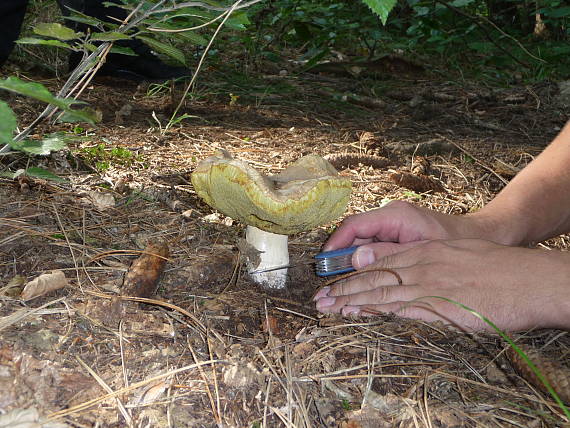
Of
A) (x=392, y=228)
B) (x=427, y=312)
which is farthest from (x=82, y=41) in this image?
(x=427, y=312)

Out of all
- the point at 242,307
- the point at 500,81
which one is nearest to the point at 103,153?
the point at 242,307

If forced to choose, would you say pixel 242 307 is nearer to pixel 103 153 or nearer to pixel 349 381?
pixel 349 381

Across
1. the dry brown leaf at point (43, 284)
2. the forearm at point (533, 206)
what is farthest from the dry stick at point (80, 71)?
the forearm at point (533, 206)

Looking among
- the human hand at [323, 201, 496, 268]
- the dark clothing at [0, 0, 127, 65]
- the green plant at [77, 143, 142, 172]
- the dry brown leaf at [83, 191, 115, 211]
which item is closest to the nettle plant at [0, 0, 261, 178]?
the dry brown leaf at [83, 191, 115, 211]

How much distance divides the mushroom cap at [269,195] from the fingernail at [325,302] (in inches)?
9.9

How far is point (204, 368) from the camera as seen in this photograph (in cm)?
137

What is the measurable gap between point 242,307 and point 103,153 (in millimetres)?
1432

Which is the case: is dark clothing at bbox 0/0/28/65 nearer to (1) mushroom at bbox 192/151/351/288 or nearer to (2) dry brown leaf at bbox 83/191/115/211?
(2) dry brown leaf at bbox 83/191/115/211

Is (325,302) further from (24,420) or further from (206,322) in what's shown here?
(24,420)

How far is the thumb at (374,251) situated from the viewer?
1846mm

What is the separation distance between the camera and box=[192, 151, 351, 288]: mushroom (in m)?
1.51

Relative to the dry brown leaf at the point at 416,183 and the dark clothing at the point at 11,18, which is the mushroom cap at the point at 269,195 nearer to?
the dry brown leaf at the point at 416,183

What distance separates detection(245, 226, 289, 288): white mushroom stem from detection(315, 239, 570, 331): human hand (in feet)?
0.71

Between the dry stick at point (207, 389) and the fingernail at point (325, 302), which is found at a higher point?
the dry stick at point (207, 389)
